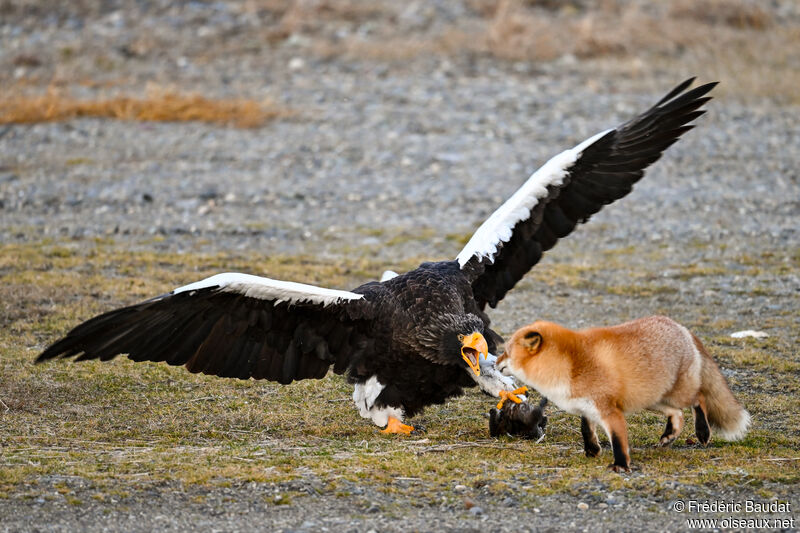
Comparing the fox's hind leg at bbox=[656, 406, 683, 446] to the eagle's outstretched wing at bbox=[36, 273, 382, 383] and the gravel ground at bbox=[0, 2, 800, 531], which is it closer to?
the eagle's outstretched wing at bbox=[36, 273, 382, 383]

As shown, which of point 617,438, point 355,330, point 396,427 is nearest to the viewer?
point 617,438

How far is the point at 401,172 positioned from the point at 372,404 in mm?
8537

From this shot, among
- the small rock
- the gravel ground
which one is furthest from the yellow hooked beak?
the small rock

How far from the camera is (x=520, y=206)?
27.7 ft

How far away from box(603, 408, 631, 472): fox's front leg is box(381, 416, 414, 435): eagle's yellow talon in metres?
1.76

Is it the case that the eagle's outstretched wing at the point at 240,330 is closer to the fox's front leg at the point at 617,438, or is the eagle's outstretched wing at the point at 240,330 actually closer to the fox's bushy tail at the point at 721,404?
the fox's front leg at the point at 617,438

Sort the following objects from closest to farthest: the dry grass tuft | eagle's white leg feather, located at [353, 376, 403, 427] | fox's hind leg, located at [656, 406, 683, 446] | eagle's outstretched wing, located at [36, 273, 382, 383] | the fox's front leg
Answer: the fox's front leg, fox's hind leg, located at [656, 406, 683, 446], eagle's outstretched wing, located at [36, 273, 382, 383], eagle's white leg feather, located at [353, 376, 403, 427], the dry grass tuft

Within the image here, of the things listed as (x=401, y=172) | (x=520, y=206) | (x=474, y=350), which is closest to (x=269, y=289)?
(x=474, y=350)

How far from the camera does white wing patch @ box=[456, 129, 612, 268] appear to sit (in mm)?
8375

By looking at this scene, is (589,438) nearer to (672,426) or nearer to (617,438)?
(617,438)

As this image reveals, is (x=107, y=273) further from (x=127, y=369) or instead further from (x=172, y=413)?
(x=172, y=413)

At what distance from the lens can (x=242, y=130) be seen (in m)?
17.6

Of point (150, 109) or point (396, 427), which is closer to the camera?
point (396, 427)

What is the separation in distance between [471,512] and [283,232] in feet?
27.1
